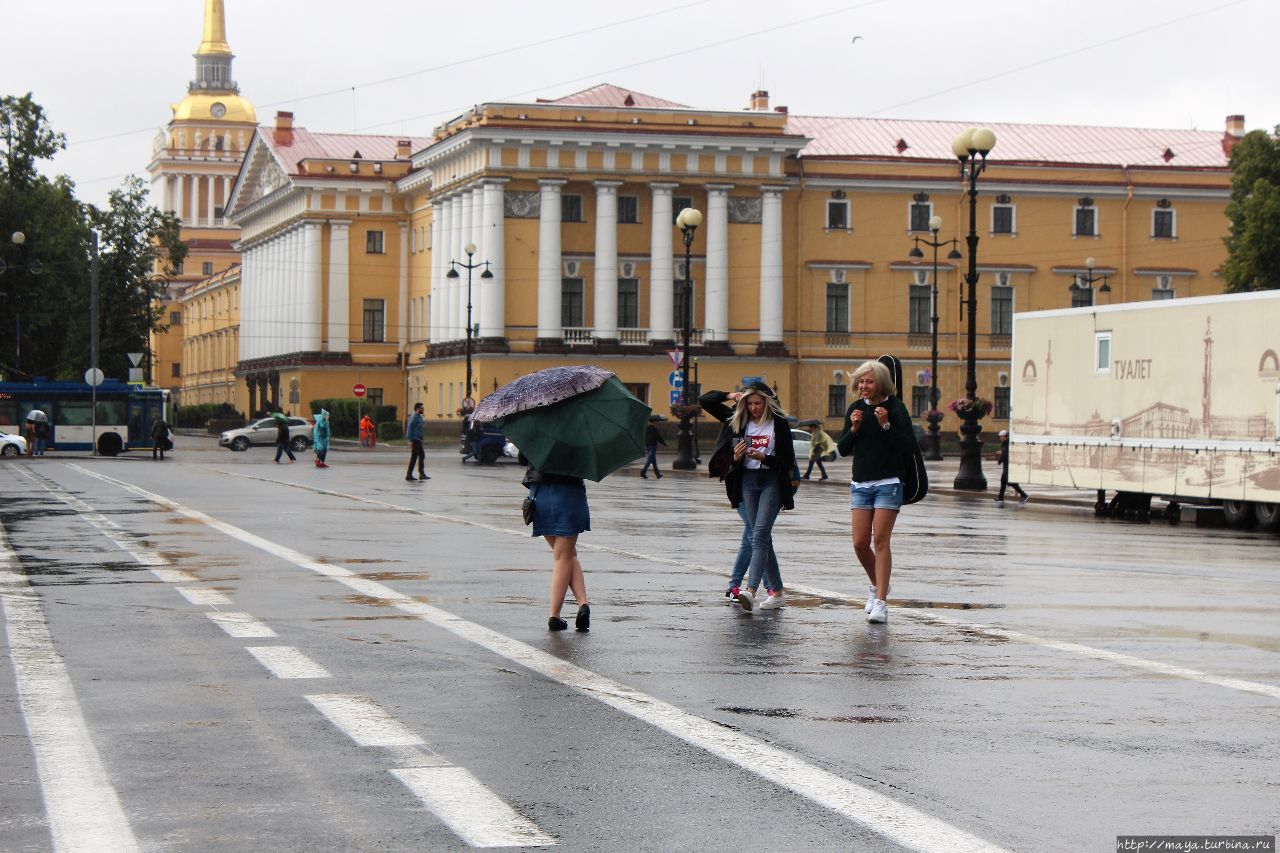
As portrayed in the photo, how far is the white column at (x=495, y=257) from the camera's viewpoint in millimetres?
86000

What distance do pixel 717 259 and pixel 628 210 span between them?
4813 mm

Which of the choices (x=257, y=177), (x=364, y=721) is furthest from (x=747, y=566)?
(x=257, y=177)

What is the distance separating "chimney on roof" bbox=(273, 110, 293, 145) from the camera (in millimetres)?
117250

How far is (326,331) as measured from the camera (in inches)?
4242

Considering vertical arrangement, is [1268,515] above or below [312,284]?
below

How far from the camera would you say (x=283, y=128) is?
119m

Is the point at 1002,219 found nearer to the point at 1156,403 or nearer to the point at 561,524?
the point at 1156,403

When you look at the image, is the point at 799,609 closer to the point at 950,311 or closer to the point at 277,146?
the point at 950,311

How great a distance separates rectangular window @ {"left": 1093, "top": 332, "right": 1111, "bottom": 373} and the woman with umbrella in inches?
786

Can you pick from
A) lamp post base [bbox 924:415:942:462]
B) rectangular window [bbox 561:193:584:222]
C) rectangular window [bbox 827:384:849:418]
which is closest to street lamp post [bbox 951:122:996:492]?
lamp post base [bbox 924:415:942:462]

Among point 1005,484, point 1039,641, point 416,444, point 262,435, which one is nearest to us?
point 1039,641

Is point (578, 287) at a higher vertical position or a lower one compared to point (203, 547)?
higher

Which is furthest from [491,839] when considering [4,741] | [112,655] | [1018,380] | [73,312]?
[73,312]

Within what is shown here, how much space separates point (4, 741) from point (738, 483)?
24.3 ft
